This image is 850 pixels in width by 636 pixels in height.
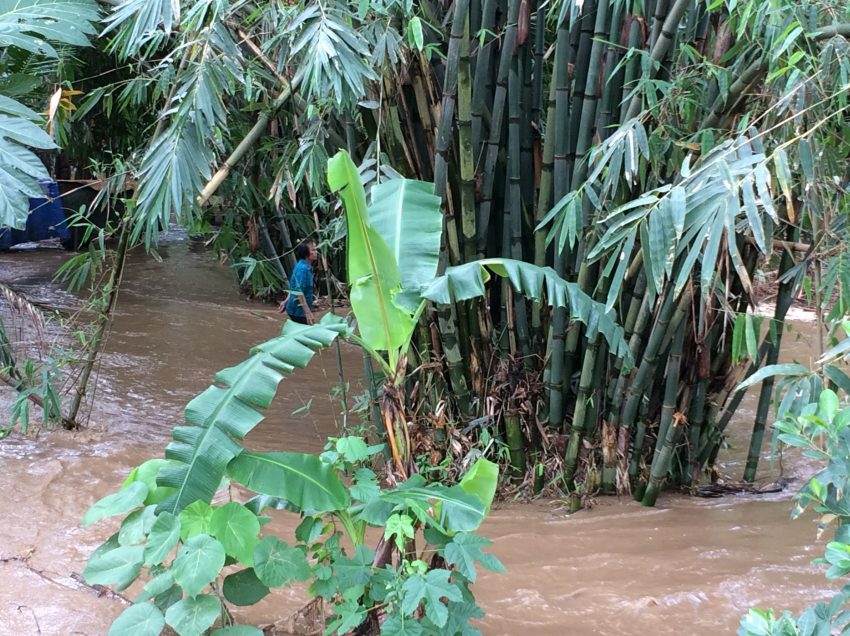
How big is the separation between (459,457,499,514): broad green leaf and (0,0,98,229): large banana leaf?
1.59 meters

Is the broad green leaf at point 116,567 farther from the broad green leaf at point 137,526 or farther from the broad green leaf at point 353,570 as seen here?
the broad green leaf at point 353,570

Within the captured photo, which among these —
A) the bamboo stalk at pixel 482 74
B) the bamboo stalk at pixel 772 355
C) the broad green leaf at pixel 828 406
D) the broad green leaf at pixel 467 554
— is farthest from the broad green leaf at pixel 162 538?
the bamboo stalk at pixel 772 355

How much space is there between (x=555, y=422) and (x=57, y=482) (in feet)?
7.51

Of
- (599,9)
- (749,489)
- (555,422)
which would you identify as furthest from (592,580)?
(599,9)

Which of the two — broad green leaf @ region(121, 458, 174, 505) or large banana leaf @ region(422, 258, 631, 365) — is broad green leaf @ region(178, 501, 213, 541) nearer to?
broad green leaf @ region(121, 458, 174, 505)

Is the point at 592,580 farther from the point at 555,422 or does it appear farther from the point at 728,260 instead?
the point at 728,260

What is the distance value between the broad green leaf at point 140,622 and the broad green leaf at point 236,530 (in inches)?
9.3

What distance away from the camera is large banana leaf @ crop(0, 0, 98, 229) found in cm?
253

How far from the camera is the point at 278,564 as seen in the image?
2.16 meters

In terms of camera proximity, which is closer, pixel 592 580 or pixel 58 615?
pixel 58 615

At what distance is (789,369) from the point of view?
6.86 ft

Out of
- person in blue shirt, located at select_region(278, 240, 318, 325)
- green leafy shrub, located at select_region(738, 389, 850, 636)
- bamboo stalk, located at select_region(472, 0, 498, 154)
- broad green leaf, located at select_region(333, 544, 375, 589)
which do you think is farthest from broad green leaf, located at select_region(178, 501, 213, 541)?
person in blue shirt, located at select_region(278, 240, 318, 325)

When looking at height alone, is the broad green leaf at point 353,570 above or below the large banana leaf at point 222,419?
below

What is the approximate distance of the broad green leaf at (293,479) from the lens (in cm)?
215
